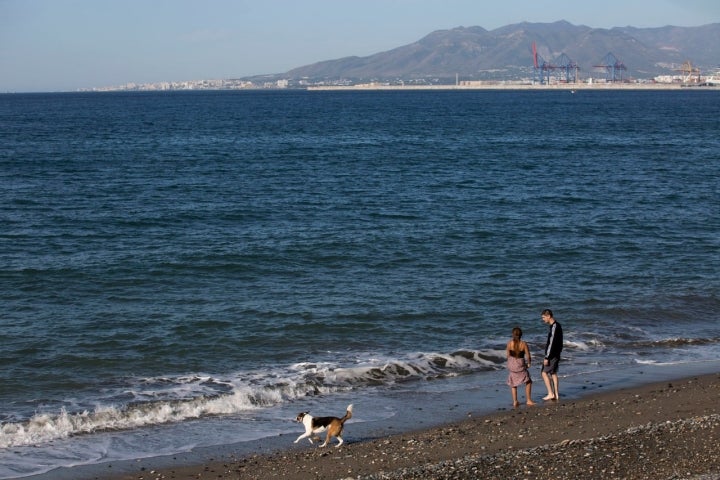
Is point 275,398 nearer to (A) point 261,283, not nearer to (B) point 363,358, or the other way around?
(B) point 363,358

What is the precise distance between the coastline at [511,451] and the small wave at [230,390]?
6.15ft

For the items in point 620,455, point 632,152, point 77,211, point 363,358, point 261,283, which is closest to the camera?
point 620,455

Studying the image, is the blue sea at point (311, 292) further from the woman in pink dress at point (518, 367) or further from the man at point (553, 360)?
the woman in pink dress at point (518, 367)

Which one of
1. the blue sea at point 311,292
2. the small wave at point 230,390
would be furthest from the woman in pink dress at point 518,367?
the small wave at point 230,390

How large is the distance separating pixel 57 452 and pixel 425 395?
228 inches

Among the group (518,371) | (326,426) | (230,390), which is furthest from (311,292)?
(326,426)

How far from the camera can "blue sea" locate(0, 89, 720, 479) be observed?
574 inches

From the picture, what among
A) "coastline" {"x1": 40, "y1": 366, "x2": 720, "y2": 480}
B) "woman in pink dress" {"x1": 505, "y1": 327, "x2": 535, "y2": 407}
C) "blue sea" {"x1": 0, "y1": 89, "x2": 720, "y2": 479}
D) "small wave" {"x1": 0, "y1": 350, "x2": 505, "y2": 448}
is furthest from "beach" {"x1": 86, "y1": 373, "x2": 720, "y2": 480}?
"small wave" {"x1": 0, "y1": 350, "x2": 505, "y2": 448}

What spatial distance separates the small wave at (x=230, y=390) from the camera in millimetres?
13477

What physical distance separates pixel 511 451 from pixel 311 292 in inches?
463

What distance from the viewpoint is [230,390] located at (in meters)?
15.3

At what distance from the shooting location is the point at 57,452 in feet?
40.6

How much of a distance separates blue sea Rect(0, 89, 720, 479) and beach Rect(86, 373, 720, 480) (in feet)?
2.88

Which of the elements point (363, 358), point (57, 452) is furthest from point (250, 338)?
point (57, 452)
